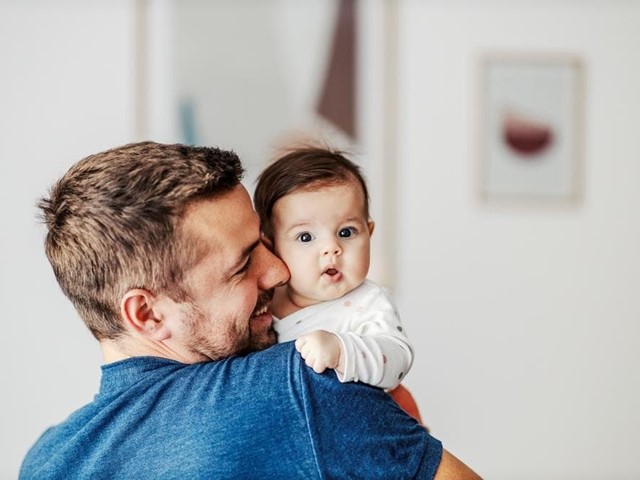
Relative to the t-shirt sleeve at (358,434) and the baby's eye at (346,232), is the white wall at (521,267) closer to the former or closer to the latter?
the baby's eye at (346,232)

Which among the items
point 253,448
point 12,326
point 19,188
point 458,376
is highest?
point 19,188

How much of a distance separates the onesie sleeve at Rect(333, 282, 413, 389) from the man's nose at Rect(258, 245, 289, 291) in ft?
0.46

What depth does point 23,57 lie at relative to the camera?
3307 millimetres

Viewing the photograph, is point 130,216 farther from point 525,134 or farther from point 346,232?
point 525,134

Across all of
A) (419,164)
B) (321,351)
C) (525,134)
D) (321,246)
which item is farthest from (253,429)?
(525,134)

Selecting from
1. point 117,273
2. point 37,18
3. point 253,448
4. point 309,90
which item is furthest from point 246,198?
point 37,18

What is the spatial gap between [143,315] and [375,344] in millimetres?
349

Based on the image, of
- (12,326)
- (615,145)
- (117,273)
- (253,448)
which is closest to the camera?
(253,448)

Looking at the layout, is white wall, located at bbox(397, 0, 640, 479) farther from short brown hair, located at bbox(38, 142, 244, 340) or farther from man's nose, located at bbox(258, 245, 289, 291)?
short brown hair, located at bbox(38, 142, 244, 340)

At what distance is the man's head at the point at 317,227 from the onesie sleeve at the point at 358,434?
27 centimetres

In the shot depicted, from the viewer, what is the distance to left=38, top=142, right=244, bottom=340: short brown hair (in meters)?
1.15

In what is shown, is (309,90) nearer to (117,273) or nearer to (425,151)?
(425,151)

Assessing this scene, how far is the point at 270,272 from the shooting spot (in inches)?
51.1

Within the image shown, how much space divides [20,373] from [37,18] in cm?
146
